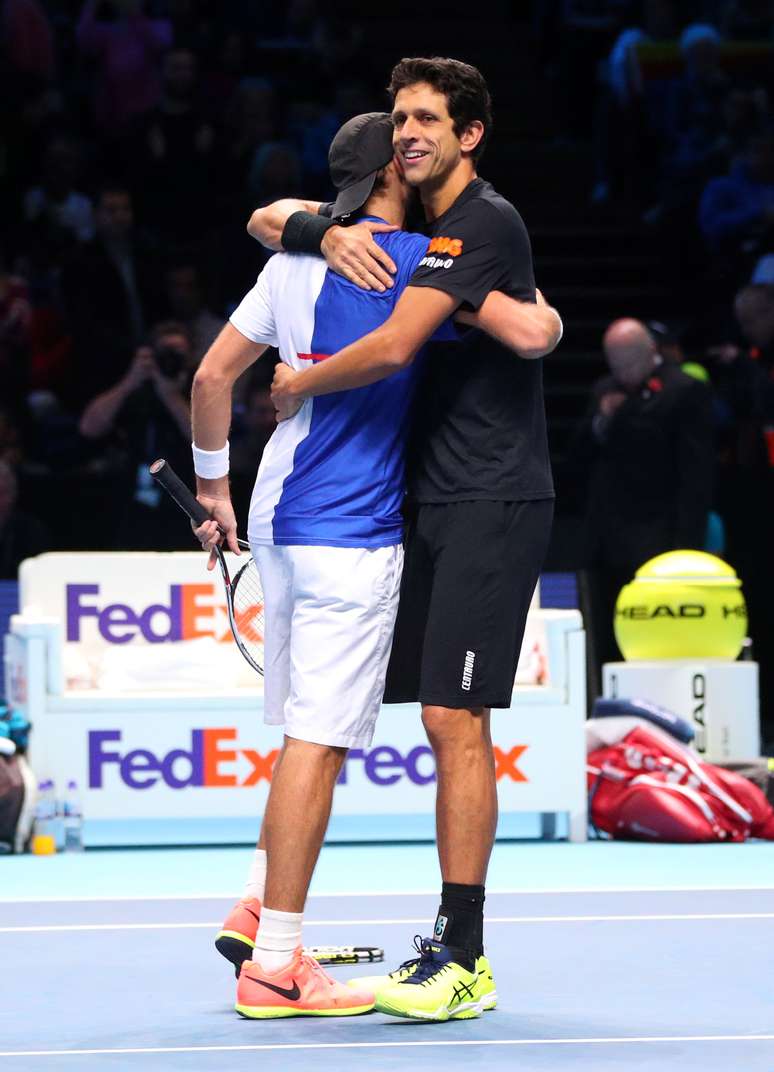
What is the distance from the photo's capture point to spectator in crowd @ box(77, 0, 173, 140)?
515 inches

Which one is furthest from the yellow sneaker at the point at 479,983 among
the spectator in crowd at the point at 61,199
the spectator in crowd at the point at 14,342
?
the spectator in crowd at the point at 61,199

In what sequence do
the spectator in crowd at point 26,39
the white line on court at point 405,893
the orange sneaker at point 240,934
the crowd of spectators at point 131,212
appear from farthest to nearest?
the spectator in crowd at point 26,39 < the crowd of spectators at point 131,212 < the white line on court at point 405,893 < the orange sneaker at point 240,934

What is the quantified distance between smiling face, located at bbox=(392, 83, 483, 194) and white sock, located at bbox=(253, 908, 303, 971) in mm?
1538

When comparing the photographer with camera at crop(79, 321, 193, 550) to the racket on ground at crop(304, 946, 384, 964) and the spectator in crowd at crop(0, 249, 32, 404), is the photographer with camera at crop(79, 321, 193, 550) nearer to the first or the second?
the spectator in crowd at crop(0, 249, 32, 404)

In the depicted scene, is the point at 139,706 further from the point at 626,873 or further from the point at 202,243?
the point at 202,243

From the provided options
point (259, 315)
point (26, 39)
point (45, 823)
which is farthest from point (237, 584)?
point (26, 39)

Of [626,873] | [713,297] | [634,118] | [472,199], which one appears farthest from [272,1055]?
[634,118]

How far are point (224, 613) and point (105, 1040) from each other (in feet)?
12.2

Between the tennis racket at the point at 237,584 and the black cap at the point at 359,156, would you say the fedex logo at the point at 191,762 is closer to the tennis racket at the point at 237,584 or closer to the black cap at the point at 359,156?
the tennis racket at the point at 237,584

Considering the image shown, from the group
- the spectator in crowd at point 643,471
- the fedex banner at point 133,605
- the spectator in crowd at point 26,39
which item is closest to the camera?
the fedex banner at point 133,605

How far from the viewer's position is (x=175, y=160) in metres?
12.7

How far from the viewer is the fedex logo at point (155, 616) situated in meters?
7.82

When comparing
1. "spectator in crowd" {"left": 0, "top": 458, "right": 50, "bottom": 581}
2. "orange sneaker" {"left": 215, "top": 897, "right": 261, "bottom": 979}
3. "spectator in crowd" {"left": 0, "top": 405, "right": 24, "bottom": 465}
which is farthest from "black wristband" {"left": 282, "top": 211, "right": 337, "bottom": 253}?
"spectator in crowd" {"left": 0, "top": 405, "right": 24, "bottom": 465}

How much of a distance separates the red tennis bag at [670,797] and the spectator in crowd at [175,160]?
5910 millimetres
